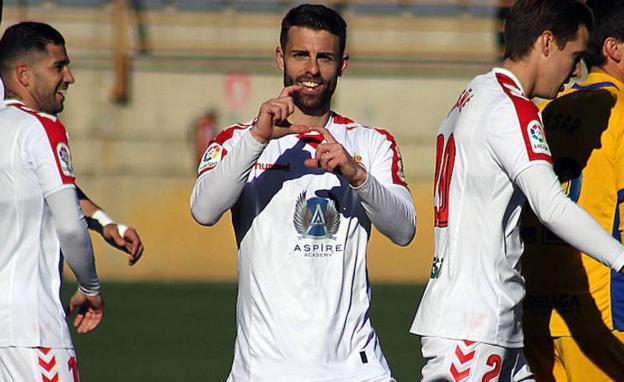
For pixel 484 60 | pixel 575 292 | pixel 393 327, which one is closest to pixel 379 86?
pixel 484 60

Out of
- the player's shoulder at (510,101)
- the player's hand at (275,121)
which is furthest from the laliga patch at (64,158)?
the player's shoulder at (510,101)

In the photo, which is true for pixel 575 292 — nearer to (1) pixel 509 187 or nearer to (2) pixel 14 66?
(1) pixel 509 187

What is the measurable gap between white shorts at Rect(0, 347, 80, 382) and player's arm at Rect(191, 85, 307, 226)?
0.90m

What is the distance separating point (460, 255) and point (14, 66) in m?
2.11

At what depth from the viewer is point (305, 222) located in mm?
5184

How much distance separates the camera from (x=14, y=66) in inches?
224

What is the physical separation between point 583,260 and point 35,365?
240 centimetres

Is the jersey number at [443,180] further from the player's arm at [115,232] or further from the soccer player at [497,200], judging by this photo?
the player's arm at [115,232]

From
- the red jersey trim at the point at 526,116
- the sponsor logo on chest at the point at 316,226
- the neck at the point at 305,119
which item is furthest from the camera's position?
the neck at the point at 305,119

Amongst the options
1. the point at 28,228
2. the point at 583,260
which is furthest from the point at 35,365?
the point at 583,260

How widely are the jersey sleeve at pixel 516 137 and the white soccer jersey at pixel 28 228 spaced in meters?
1.74

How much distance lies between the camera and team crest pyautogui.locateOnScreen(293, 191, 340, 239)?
5.17m

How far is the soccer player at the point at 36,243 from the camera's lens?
17.7 ft

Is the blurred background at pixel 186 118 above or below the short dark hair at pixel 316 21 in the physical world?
below
